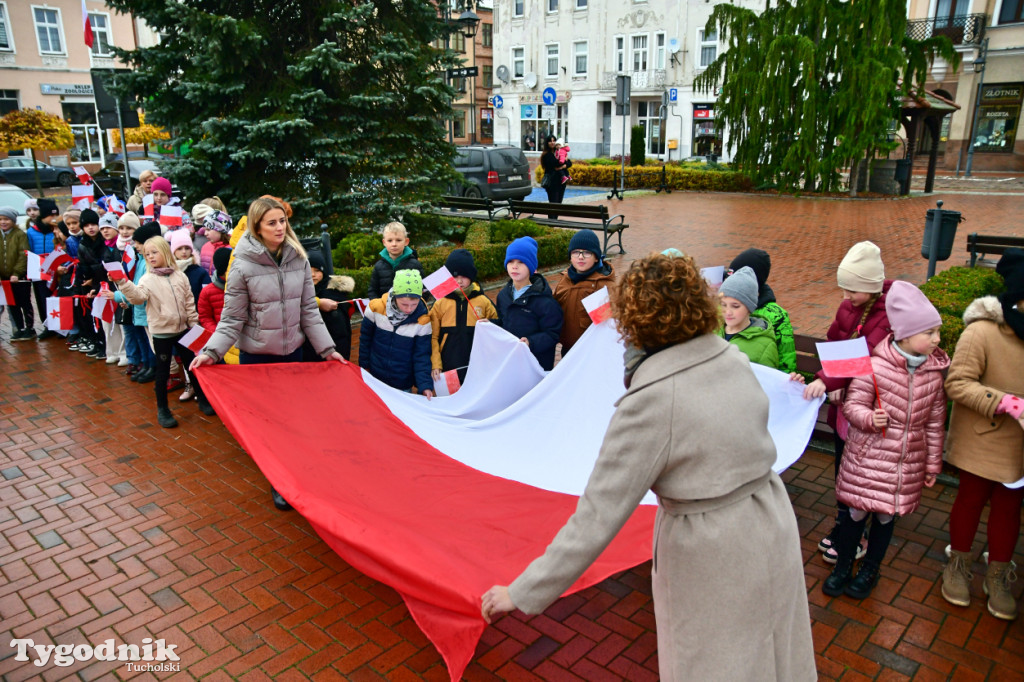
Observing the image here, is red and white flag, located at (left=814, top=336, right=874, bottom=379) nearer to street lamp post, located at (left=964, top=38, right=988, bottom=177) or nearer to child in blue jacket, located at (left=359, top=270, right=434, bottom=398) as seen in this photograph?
child in blue jacket, located at (left=359, top=270, right=434, bottom=398)

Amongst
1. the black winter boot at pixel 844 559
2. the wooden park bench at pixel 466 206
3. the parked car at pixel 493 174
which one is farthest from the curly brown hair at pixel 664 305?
the parked car at pixel 493 174

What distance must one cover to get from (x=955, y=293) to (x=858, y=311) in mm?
3009

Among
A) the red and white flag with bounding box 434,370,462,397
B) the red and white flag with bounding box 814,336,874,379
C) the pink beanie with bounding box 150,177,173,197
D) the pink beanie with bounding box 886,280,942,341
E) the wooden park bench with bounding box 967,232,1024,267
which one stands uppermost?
the pink beanie with bounding box 150,177,173,197

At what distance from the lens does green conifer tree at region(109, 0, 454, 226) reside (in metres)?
11.0

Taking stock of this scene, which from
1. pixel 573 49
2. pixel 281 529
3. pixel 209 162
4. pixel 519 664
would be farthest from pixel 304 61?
pixel 573 49

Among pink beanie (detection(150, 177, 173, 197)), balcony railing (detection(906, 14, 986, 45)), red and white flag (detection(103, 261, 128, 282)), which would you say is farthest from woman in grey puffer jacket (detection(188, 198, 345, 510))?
balcony railing (detection(906, 14, 986, 45))

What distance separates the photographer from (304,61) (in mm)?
10797

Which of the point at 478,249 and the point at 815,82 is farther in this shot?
the point at 815,82

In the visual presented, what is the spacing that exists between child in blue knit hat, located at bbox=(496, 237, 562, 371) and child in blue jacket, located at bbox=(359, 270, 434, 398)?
2.27ft

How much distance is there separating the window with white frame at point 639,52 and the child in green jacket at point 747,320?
1742 inches

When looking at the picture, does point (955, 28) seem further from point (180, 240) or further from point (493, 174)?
point (180, 240)

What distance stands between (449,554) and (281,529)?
206 centimetres

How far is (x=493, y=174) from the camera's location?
22.0 m

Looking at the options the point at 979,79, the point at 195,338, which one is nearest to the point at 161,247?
the point at 195,338
